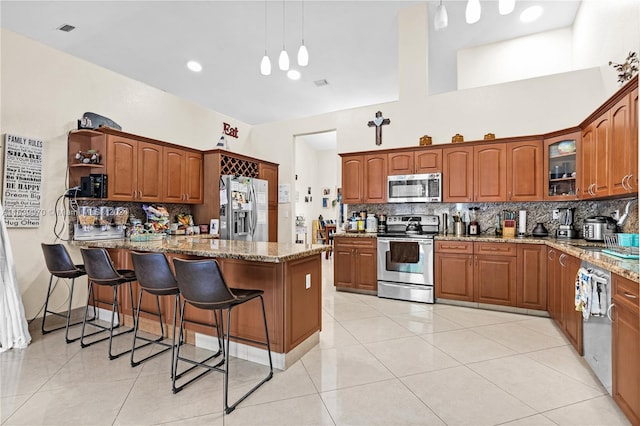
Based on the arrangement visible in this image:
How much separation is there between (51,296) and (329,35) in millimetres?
5198

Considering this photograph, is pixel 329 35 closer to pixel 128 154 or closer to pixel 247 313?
pixel 128 154

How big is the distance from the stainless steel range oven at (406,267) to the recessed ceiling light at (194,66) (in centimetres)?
476

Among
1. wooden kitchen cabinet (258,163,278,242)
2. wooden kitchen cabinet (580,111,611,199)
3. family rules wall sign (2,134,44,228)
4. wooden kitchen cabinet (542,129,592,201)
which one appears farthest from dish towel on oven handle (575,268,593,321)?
family rules wall sign (2,134,44,228)

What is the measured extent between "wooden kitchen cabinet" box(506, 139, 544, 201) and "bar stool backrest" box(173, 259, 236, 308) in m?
3.90

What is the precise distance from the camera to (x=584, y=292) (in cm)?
227

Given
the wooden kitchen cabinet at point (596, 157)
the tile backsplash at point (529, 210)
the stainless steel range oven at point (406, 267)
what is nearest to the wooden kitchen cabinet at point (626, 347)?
the wooden kitchen cabinet at point (596, 157)

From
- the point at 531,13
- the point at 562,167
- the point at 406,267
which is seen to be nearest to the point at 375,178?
the point at 406,267

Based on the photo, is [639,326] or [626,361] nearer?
[639,326]

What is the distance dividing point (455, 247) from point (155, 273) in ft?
11.5

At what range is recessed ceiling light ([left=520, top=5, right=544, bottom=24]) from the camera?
15.7 ft

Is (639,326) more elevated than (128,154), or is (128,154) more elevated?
(128,154)

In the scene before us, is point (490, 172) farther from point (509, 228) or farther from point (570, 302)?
point (570, 302)

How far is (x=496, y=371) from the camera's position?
2.49 m

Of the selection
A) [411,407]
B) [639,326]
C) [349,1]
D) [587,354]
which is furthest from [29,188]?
[587,354]
